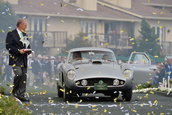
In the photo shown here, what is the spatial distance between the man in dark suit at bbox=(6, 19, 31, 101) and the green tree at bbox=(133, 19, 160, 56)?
42.2m

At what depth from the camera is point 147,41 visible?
189 feet

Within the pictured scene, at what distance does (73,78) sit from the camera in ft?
50.6

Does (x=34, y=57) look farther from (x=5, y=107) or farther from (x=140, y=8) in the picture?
(x=5, y=107)

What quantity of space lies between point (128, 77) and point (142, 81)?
1086cm

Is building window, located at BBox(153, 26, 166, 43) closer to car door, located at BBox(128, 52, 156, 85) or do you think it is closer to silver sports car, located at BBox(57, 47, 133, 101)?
car door, located at BBox(128, 52, 156, 85)

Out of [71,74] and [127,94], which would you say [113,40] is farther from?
[71,74]

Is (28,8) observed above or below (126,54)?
above

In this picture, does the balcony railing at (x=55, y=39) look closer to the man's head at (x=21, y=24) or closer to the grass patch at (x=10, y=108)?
the man's head at (x=21, y=24)

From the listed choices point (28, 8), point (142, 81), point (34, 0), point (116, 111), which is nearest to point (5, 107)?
point (116, 111)

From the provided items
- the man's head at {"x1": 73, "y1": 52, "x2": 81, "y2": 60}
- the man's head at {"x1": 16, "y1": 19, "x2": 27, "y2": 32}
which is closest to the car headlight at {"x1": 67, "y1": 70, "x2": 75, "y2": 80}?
the man's head at {"x1": 16, "y1": 19, "x2": 27, "y2": 32}

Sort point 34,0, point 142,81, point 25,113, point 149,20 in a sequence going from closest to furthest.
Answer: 1. point 25,113
2. point 142,81
3. point 34,0
4. point 149,20

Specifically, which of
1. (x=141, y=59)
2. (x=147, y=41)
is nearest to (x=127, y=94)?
(x=141, y=59)

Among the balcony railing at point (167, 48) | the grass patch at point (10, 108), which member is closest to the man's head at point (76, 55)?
the grass patch at point (10, 108)

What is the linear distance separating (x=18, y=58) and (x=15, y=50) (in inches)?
8.3
